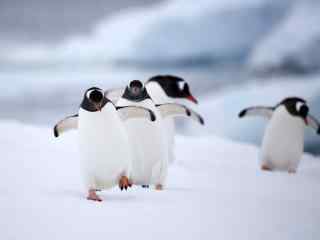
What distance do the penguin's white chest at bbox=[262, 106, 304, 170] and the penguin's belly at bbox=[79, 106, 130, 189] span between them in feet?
4.41

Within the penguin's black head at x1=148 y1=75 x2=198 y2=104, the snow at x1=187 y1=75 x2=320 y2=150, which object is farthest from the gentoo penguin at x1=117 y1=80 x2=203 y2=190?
the snow at x1=187 y1=75 x2=320 y2=150

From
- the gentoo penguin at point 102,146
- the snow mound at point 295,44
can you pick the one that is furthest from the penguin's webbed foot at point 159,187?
the snow mound at point 295,44

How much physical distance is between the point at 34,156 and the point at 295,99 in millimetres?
1422

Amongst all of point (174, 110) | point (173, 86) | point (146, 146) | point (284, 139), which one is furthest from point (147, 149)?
point (284, 139)

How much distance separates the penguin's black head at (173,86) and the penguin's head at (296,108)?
54 centimetres

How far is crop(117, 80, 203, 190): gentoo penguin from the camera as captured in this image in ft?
5.59

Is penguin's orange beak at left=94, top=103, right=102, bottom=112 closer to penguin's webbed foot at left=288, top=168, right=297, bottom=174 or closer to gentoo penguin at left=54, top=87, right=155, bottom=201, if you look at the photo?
gentoo penguin at left=54, top=87, right=155, bottom=201

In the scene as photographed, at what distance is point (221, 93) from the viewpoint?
564 centimetres

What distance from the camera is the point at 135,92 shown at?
A: 168 cm

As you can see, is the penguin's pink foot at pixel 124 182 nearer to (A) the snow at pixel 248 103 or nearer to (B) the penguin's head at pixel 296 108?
(B) the penguin's head at pixel 296 108

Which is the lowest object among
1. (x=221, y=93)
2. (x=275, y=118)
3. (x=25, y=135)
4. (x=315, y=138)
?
(x=25, y=135)

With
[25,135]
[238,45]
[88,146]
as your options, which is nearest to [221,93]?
[238,45]

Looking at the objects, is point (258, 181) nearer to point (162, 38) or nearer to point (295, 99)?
point (295, 99)

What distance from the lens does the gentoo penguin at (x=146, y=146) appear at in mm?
1705
